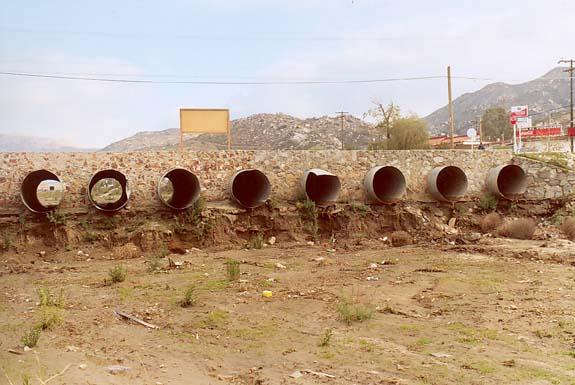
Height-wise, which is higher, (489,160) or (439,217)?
(489,160)

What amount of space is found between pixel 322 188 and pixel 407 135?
65.6 feet

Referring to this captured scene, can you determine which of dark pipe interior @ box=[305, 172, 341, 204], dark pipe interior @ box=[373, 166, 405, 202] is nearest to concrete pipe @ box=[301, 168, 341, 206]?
dark pipe interior @ box=[305, 172, 341, 204]

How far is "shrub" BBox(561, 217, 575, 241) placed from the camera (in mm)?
12210

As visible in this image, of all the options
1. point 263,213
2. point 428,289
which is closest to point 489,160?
point 263,213

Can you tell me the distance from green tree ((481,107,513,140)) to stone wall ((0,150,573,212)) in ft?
137

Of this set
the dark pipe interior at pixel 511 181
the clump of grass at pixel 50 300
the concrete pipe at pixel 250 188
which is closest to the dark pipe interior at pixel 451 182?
the dark pipe interior at pixel 511 181

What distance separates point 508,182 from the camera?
1466cm

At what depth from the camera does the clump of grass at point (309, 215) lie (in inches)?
489

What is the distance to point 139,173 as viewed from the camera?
12.0 m

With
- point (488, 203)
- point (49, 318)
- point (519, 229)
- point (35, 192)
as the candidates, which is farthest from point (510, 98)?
point (49, 318)

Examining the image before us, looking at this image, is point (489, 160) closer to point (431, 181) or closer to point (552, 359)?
point (431, 181)

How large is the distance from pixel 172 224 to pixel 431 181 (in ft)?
20.9

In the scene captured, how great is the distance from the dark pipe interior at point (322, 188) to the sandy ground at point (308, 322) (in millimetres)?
2966

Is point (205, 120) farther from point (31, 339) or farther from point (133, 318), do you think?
point (31, 339)
